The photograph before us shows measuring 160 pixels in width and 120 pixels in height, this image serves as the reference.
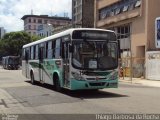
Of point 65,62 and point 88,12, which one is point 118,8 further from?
point 88,12

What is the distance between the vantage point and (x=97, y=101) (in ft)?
55.0

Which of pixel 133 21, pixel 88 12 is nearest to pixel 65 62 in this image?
pixel 133 21

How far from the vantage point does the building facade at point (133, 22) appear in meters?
43.0

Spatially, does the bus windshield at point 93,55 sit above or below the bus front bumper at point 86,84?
above

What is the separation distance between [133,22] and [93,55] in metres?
28.9

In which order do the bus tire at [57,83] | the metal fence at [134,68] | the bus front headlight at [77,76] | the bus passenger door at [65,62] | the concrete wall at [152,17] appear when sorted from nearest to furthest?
the bus front headlight at [77,76] → the bus passenger door at [65,62] → the bus tire at [57,83] → the metal fence at [134,68] → the concrete wall at [152,17]

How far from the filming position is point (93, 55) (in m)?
18.6

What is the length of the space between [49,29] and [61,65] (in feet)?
328

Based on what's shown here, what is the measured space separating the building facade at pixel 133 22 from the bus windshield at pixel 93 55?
23378 millimetres

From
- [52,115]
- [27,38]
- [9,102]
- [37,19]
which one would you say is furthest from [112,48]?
[37,19]

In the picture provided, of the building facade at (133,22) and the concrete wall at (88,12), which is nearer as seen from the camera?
the building facade at (133,22)

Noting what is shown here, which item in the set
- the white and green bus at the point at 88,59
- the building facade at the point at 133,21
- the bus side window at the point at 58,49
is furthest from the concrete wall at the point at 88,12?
the white and green bus at the point at 88,59

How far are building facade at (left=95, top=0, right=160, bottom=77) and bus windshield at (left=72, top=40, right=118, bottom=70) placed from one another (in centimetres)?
2338

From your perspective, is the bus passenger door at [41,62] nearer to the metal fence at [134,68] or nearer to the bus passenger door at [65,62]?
the bus passenger door at [65,62]
